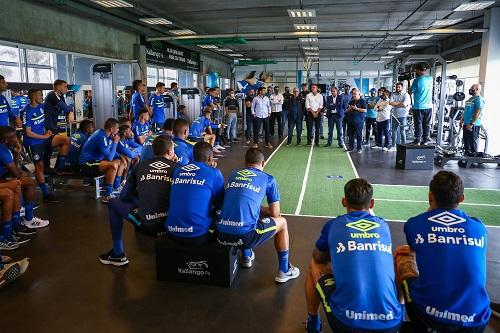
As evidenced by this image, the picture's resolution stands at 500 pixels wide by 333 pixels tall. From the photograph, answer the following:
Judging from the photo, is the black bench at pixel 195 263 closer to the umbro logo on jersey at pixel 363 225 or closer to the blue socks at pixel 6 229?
the umbro logo on jersey at pixel 363 225

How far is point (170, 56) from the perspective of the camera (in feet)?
55.4

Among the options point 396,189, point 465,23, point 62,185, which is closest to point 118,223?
point 62,185

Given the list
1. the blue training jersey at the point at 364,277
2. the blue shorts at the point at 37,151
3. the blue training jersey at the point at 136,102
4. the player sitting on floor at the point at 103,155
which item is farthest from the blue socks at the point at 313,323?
the blue training jersey at the point at 136,102

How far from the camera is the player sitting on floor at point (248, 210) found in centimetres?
283

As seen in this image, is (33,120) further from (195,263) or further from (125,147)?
(195,263)

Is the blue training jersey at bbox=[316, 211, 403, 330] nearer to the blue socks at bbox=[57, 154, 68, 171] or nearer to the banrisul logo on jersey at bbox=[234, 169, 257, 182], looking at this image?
the banrisul logo on jersey at bbox=[234, 169, 257, 182]

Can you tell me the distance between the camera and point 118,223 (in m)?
3.46

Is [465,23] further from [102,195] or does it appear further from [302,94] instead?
[102,195]

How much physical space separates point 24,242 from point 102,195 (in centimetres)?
183

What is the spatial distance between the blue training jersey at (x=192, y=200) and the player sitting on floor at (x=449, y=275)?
147cm

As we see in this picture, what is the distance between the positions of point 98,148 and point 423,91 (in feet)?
21.2

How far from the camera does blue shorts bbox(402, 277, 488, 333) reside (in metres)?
1.85

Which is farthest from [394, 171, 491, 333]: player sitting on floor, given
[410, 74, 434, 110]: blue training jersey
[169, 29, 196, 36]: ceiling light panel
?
[169, 29, 196, 36]: ceiling light panel

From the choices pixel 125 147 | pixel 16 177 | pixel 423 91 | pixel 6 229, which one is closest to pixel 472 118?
pixel 423 91
